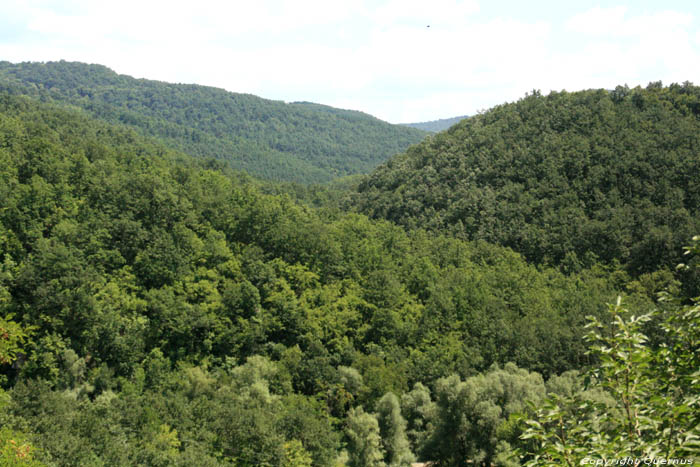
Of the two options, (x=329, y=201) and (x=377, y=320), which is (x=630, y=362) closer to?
(x=377, y=320)

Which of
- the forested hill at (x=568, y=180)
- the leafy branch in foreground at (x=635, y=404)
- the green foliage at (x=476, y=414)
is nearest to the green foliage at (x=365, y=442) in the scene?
the green foliage at (x=476, y=414)

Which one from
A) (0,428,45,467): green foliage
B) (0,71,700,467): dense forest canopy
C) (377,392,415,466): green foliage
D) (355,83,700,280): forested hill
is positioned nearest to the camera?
(0,428,45,467): green foliage

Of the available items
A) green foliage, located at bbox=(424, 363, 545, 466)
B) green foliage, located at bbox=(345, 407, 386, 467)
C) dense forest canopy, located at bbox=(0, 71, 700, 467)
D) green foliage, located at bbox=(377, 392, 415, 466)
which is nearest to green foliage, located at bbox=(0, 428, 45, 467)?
dense forest canopy, located at bbox=(0, 71, 700, 467)

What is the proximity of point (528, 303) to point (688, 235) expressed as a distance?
25.2 meters

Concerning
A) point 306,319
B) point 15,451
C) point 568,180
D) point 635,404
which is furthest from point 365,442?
point 568,180

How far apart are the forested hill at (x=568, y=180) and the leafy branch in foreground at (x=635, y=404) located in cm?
6306

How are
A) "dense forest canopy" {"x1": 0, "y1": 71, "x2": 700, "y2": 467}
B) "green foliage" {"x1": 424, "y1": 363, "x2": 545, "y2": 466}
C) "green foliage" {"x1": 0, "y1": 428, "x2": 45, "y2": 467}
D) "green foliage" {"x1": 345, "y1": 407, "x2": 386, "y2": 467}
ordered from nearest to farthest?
"green foliage" {"x1": 0, "y1": 428, "x2": 45, "y2": 467}, "dense forest canopy" {"x1": 0, "y1": 71, "x2": 700, "y2": 467}, "green foliage" {"x1": 424, "y1": 363, "x2": 545, "y2": 466}, "green foliage" {"x1": 345, "y1": 407, "x2": 386, "y2": 467}

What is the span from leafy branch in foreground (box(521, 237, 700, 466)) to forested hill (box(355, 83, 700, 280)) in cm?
6306

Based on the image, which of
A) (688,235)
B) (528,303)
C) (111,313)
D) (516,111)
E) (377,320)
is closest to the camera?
(111,313)

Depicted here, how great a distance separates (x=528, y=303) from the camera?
54.4 meters

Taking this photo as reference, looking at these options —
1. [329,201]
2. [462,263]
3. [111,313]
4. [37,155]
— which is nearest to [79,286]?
[111,313]

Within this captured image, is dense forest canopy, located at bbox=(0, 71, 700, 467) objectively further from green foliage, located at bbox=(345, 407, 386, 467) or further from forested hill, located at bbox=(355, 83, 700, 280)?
forested hill, located at bbox=(355, 83, 700, 280)

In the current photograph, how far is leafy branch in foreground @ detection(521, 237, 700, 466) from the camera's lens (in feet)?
24.7

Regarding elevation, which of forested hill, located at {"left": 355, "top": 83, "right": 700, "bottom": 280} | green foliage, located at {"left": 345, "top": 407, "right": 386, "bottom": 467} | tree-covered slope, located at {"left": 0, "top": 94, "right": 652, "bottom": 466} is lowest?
green foliage, located at {"left": 345, "top": 407, "right": 386, "bottom": 467}
